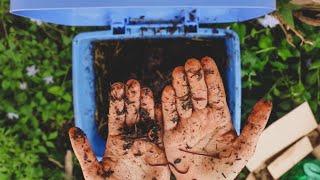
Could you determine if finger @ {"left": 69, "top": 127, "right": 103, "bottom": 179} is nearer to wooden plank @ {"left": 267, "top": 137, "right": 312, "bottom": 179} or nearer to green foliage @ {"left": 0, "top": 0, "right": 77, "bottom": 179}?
green foliage @ {"left": 0, "top": 0, "right": 77, "bottom": 179}

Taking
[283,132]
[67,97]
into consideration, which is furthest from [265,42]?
[67,97]

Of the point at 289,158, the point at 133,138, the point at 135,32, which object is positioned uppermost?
the point at 135,32

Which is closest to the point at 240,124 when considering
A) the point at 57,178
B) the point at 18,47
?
the point at 57,178

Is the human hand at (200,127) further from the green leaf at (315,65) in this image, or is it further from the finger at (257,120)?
the green leaf at (315,65)

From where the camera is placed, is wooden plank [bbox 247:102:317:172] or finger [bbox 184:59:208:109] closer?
finger [bbox 184:59:208:109]

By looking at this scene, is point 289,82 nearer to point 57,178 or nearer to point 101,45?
point 101,45

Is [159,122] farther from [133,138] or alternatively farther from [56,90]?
Answer: [56,90]

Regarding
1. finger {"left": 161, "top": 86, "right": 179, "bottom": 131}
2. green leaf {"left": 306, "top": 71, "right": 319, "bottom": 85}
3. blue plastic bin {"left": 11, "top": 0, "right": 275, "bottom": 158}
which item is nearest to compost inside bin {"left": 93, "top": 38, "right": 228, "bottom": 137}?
blue plastic bin {"left": 11, "top": 0, "right": 275, "bottom": 158}
